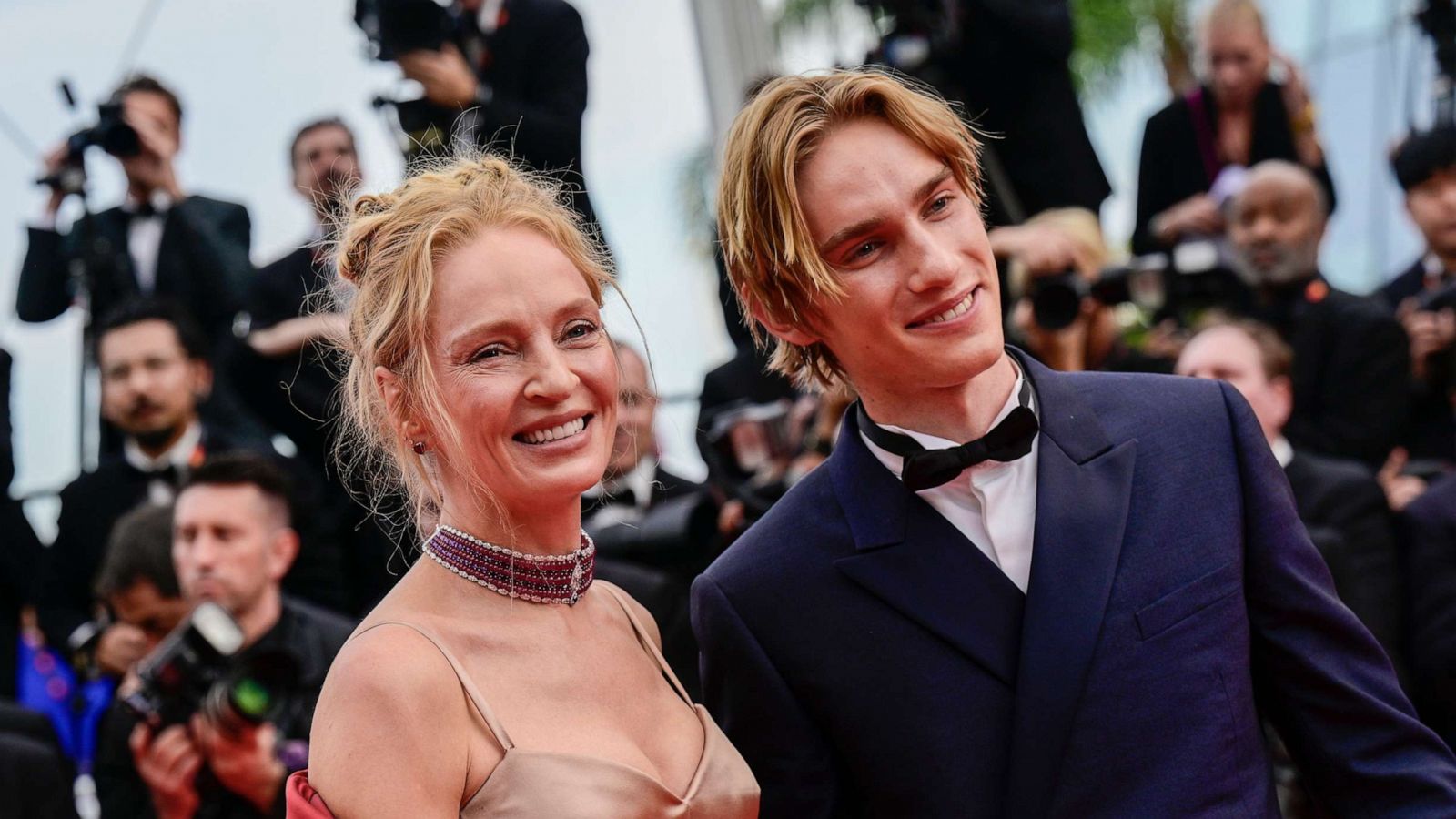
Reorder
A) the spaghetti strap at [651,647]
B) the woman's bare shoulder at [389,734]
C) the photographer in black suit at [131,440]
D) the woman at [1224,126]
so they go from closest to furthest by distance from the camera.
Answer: the woman's bare shoulder at [389,734] < the spaghetti strap at [651,647] < the photographer in black suit at [131,440] < the woman at [1224,126]

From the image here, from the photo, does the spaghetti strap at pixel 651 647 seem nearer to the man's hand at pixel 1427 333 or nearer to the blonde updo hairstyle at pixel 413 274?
the blonde updo hairstyle at pixel 413 274

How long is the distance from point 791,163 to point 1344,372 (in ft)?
8.65

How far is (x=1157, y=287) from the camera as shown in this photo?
418 centimetres

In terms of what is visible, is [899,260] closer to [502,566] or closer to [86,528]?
[502,566]

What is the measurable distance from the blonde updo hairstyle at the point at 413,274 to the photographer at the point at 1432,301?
2688 millimetres

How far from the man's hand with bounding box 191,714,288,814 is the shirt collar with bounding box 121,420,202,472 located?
140cm

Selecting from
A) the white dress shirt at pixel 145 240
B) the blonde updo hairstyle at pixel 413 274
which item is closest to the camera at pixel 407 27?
the white dress shirt at pixel 145 240

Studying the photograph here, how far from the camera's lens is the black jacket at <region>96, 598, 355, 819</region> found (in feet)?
12.0

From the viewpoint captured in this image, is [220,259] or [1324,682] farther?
[220,259]

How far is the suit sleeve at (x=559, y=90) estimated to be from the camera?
12.6ft

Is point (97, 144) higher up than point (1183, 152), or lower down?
higher up

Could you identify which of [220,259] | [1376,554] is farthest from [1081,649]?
[220,259]

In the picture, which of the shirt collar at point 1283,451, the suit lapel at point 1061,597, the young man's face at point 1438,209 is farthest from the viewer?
the young man's face at point 1438,209

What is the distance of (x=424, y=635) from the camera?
193 cm
